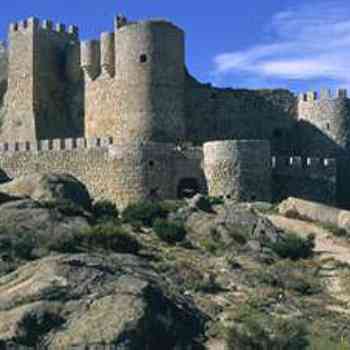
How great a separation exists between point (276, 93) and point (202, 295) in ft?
64.7

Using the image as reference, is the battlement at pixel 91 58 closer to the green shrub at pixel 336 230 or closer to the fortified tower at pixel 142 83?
the fortified tower at pixel 142 83

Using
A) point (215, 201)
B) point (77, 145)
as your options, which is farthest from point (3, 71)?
point (215, 201)

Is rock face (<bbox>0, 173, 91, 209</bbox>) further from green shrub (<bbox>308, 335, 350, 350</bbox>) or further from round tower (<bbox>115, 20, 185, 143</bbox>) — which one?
green shrub (<bbox>308, 335, 350, 350</bbox>)

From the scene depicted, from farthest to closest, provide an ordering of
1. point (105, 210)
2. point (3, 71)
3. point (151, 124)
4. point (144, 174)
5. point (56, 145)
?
point (3, 71)
point (56, 145)
point (151, 124)
point (144, 174)
point (105, 210)

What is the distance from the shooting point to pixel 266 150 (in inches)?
Answer: 1415

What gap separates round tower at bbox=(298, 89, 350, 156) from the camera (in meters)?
40.5

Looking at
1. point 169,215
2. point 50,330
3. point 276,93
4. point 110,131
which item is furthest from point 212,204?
point 50,330

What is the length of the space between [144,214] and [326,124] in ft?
40.0

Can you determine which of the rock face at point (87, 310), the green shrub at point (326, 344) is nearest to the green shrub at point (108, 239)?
the rock face at point (87, 310)

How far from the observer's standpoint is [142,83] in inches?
1467

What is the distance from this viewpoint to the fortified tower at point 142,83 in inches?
1463

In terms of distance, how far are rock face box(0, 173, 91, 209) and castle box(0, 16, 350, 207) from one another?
11.4 ft

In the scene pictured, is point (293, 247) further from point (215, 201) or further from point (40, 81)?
point (40, 81)

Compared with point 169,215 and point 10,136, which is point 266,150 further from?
point 10,136
